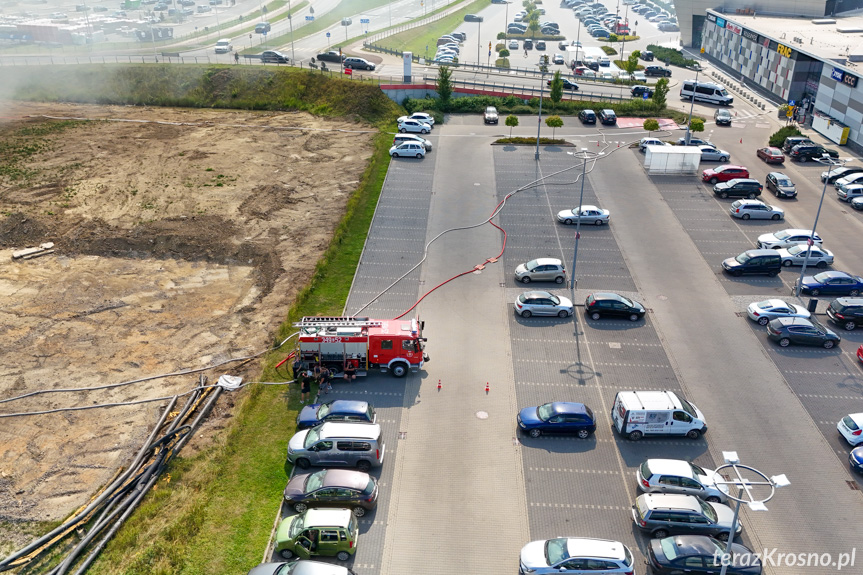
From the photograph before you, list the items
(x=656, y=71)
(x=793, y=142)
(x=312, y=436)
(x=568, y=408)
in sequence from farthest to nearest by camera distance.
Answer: (x=656, y=71), (x=793, y=142), (x=568, y=408), (x=312, y=436)

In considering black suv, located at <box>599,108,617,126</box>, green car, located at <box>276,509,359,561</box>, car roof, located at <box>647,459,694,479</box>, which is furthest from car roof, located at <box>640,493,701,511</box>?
black suv, located at <box>599,108,617,126</box>

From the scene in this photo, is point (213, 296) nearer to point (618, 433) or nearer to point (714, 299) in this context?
point (618, 433)

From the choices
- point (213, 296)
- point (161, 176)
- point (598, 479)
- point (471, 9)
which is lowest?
point (598, 479)

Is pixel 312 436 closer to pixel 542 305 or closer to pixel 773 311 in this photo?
pixel 542 305

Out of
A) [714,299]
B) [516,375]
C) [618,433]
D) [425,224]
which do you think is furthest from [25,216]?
[714,299]

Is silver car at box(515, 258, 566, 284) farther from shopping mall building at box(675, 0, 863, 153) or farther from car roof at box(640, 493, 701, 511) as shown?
shopping mall building at box(675, 0, 863, 153)

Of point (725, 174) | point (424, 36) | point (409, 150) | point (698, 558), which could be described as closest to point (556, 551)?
point (698, 558)

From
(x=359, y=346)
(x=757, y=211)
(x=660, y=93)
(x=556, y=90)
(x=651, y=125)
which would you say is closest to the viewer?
(x=359, y=346)
